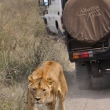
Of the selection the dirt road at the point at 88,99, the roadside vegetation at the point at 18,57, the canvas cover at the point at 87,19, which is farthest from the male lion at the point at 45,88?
the canvas cover at the point at 87,19

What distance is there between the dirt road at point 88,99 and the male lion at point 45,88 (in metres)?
1.03

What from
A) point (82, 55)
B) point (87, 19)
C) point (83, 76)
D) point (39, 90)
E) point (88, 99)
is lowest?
point (88, 99)

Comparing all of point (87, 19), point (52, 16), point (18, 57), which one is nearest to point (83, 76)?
point (87, 19)

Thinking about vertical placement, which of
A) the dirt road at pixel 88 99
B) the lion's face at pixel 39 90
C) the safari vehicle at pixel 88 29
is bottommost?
the dirt road at pixel 88 99

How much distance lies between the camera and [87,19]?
25.8 feet

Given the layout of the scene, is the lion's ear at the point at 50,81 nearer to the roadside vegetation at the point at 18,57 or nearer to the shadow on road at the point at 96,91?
the roadside vegetation at the point at 18,57

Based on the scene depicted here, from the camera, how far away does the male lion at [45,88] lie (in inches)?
233

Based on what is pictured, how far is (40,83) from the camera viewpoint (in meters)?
5.96

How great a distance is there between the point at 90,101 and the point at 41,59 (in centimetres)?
202

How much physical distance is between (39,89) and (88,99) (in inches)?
97.4

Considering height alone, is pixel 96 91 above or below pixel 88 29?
below

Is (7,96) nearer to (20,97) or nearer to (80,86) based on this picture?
(20,97)

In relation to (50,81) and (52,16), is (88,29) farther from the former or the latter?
(52,16)

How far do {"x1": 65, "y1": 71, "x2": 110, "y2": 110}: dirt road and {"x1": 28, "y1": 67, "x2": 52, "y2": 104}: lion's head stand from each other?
1654 millimetres
